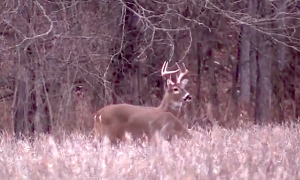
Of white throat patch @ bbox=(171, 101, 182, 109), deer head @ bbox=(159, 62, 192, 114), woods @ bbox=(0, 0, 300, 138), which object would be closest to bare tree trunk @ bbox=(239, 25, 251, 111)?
woods @ bbox=(0, 0, 300, 138)

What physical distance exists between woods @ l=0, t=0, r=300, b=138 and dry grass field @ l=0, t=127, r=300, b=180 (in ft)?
22.0

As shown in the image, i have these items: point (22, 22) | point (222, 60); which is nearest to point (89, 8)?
point (22, 22)

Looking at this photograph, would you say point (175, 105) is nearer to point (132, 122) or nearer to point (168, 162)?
point (132, 122)

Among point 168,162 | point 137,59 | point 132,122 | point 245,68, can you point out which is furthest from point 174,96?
point 245,68

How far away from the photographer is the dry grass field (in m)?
4.83

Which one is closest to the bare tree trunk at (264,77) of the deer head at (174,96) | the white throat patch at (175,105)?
the deer head at (174,96)

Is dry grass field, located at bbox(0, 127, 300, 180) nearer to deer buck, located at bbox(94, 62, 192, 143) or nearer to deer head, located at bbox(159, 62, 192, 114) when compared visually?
deer buck, located at bbox(94, 62, 192, 143)

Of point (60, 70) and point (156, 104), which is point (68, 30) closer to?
point (60, 70)

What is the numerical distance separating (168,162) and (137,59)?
499 inches

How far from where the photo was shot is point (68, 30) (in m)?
15.5

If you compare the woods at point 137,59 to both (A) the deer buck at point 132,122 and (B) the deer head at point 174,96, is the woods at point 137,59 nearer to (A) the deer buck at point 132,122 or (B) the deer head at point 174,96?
(B) the deer head at point 174,96

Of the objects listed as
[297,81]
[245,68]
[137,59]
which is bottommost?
[297,81]

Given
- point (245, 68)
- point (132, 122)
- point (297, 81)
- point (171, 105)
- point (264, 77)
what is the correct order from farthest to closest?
1. point (297, 81)
2. point (245, 68)
3. point (264, 77)
4. point (171, 105)
5. point (132, 122)

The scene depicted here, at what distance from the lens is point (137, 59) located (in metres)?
17.7
